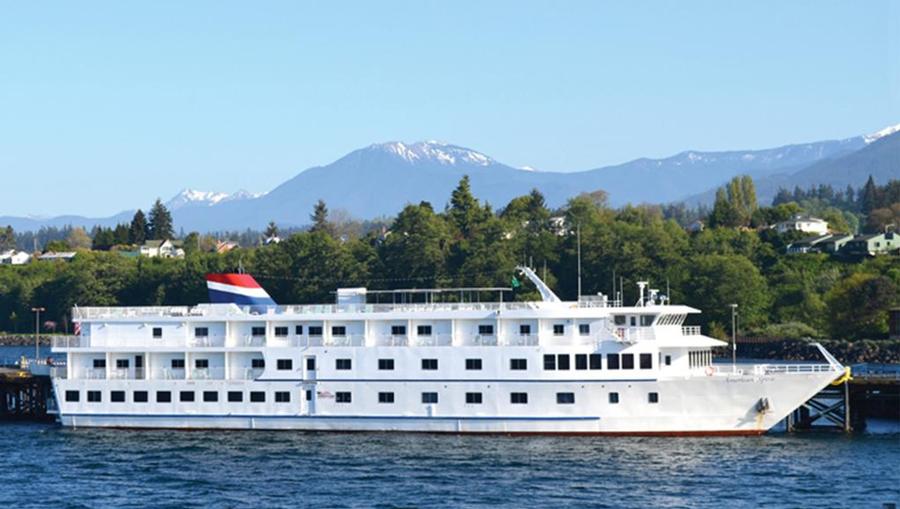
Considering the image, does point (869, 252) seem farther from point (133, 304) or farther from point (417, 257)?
point (133, 304)

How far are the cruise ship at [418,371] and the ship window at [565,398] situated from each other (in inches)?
1.8

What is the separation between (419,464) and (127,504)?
8638mm

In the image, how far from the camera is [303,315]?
46.8 metres

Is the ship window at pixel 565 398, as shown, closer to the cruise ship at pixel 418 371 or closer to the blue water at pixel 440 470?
the cruise ship at pixel 418 371

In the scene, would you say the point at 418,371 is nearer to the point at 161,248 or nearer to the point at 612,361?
the point at 612,361

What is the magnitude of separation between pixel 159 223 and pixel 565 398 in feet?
413

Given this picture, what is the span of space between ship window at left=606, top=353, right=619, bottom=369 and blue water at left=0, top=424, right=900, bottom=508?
2.42 meters

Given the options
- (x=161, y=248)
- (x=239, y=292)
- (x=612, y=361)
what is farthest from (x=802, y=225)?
(x=239, y=292)

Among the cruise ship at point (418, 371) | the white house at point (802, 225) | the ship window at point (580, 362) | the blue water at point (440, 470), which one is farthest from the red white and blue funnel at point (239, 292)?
the white house at point (802, 225)

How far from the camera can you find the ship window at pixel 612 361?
44.5 meters

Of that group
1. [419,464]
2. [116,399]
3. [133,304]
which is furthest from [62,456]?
[133,304]

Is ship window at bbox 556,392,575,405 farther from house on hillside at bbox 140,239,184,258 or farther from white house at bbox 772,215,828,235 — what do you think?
house on hillside at bbox 140,239,184,258

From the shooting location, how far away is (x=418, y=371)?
45.4 meters

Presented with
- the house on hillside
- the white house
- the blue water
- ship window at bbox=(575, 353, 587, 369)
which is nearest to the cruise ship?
ship window at bbox=(575, 353, 587, 369)
